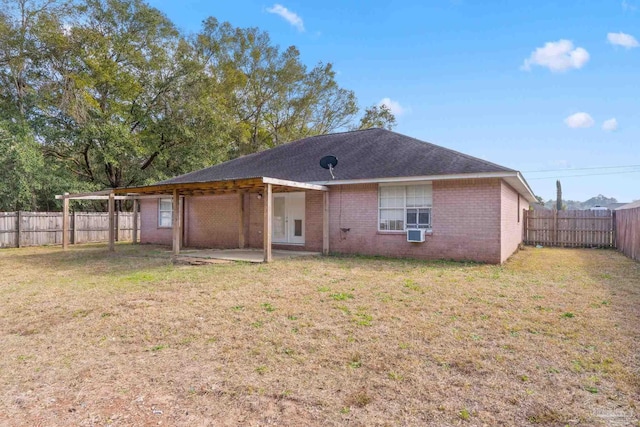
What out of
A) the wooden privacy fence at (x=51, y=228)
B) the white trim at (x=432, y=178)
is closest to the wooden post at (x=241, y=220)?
the white trim at (x=432, y=178)

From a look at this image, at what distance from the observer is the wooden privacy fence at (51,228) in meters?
16.1

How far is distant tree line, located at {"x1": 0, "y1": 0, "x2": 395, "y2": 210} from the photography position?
18.5 m

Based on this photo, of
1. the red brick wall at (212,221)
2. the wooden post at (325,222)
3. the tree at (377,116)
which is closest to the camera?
the wooden post at (325,222)

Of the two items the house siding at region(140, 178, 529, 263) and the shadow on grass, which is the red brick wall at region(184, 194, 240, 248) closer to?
the house siding at region(140, 178, 529, 263)

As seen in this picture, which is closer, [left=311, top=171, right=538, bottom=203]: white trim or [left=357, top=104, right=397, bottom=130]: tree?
[left=311, top=171, right=538, bottom=203]: white trim

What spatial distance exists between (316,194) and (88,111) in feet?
49.8

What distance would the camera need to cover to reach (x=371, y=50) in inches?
705

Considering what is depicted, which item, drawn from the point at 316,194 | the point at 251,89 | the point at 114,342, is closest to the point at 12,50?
the point at 251,89

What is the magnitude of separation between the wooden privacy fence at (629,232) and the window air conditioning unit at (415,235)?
21.7ft

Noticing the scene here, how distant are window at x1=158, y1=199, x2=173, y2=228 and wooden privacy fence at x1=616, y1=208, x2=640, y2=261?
17.5m

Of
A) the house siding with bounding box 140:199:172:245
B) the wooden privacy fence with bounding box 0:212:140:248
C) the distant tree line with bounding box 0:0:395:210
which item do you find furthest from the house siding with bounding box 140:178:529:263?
the distant tree line with bounding box 0:0:395:210

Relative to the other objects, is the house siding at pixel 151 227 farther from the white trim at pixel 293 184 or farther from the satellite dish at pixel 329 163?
the satellite dish at pixel 329 163

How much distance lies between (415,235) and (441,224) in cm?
82

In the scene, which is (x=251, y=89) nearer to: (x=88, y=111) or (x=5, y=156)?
(x=88, y=111)
